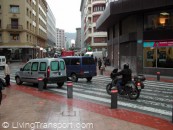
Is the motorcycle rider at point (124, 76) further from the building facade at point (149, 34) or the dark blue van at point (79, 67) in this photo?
the building facade at point (149, 34)

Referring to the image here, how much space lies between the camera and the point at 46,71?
627 inches

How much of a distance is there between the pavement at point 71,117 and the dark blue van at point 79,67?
8.75 metres

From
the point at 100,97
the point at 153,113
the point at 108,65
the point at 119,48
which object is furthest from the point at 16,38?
the point at 153,113

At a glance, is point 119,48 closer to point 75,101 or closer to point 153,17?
point 153,17

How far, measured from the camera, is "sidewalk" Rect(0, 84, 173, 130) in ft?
25.1

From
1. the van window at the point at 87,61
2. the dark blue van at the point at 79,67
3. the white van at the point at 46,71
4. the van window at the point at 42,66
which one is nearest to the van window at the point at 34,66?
the white van at the point at 46,71

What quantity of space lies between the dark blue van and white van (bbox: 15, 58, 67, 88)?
3245mm

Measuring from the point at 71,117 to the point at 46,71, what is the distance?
761 centimetres

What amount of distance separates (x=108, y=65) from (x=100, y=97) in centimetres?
3065

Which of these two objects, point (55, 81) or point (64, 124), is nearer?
point (64, 124)

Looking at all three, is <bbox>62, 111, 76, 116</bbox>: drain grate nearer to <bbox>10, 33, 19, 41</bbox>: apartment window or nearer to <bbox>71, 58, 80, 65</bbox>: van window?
<bbox>71, 58, 80, 65</bbox>: van window

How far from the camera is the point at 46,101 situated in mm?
11500

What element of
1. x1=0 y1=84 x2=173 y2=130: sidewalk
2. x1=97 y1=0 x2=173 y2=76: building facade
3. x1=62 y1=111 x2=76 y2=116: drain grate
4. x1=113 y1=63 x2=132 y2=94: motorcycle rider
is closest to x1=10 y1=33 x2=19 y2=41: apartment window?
x1=97 y1=0 x2=173 y2=76: building facade

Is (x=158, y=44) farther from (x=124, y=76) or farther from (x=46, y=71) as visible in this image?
(x=124, y=76)
